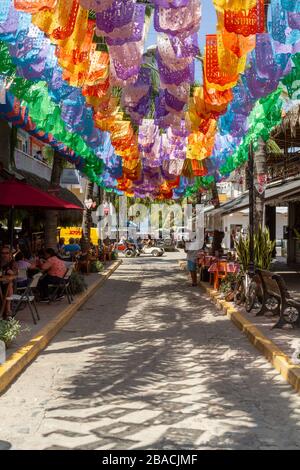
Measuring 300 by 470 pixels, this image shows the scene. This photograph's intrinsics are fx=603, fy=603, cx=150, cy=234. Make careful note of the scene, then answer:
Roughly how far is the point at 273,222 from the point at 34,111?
873 inches

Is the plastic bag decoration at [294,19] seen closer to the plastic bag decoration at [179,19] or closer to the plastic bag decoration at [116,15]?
the plastic bag decoration at [179,19]

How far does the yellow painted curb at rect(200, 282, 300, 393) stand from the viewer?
7.21 meters

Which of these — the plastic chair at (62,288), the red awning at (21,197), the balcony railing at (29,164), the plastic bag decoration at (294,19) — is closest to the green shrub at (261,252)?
the plastic chair at (62,288)

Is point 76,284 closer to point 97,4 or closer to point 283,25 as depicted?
point 283,25

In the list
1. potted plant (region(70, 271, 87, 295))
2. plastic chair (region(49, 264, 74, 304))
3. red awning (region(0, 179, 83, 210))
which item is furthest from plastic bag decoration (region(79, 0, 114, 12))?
potted plant (region(70, 271, 87, 295))

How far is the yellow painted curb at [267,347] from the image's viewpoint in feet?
23.7

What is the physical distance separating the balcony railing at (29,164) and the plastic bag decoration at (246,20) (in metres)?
16.0

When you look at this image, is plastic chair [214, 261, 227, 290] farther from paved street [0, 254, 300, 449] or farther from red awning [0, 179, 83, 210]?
red awning [0, 179, 83, 210]

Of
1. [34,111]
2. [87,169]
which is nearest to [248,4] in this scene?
[34,111]

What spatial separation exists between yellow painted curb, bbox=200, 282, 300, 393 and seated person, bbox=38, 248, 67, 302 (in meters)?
3.92

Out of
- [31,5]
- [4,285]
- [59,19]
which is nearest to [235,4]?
[59,19]

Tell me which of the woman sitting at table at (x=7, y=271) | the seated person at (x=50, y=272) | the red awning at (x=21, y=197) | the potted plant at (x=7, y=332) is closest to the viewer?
the potted plant at (x=7, y=332)

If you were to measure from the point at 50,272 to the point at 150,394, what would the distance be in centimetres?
778
